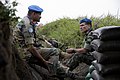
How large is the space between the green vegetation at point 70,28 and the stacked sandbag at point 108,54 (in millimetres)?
5176

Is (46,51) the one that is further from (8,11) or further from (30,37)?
(8,11)

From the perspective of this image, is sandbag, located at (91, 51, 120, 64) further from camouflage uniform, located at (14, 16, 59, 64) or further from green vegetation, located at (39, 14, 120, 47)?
green vegetation, located at (39, 14, 120, 47)

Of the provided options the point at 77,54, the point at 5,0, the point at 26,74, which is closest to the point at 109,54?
the point at 26,74

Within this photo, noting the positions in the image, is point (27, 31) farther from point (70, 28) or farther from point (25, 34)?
point (70, 28)

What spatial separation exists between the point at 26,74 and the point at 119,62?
1.35m

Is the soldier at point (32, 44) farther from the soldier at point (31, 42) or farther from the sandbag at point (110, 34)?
the sandbag at point (110, 34)

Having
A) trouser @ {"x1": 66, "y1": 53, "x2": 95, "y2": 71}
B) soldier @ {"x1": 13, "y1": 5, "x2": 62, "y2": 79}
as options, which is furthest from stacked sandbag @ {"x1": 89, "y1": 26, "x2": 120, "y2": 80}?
trouser @ {"x1": 66, "y1": 53, "x2": 95, "y2": 71}

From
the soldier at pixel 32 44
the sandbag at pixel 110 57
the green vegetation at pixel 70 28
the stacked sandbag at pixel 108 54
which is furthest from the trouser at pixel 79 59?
the green vegetation at pixel 70 28

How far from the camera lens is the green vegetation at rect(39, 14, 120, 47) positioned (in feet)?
33.9

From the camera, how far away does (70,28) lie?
37.1 ft

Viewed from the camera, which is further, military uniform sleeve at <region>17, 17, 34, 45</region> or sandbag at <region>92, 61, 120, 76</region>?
military uniform sleeve at <region>17, 17, 34, 45</region>

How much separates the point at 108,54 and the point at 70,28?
22.0 ft

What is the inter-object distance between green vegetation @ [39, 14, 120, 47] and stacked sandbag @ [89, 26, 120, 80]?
17.0 feet

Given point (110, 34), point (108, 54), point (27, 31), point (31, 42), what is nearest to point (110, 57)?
point (108, 54)
